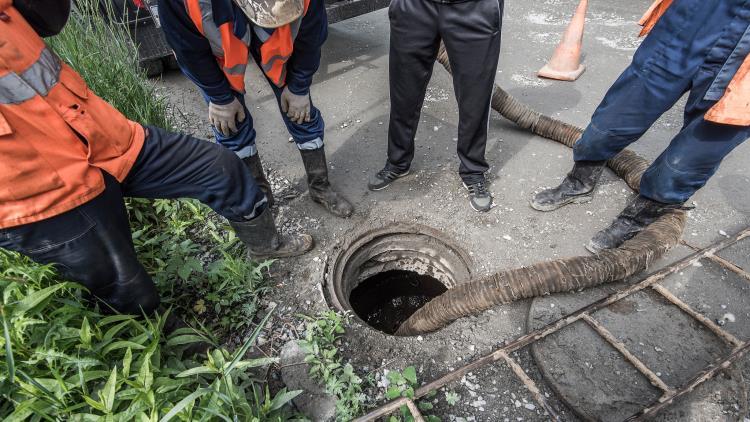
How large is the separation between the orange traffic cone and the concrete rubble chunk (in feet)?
12.6

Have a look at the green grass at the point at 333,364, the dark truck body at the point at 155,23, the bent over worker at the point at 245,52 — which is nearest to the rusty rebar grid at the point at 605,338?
the green grass at the point at 333,364

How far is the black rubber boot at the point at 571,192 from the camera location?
276 cm

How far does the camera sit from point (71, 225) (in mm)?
1442

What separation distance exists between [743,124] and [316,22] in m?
2.12

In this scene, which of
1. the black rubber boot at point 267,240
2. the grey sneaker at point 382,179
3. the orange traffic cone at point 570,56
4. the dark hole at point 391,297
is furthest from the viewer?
the orange traffic cone at point 570,56

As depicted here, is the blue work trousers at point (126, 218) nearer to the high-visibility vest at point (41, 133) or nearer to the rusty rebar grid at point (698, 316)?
the high-visibility vest at point (41, 133)

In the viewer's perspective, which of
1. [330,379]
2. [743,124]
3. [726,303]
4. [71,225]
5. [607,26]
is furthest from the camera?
[607,26]

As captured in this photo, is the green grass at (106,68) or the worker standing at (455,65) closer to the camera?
the worker standing at (455,65)

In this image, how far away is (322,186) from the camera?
2.86 m

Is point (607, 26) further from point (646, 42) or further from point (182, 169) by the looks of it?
point (182, 169)

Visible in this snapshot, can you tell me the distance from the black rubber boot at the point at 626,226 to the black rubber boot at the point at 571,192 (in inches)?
11.8

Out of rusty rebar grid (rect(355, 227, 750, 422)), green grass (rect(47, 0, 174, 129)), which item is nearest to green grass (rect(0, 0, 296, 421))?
rusty rebar grid (rect(355, 227, 750, 422))

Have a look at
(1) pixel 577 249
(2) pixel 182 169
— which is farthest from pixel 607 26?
(2) pixel 182 169

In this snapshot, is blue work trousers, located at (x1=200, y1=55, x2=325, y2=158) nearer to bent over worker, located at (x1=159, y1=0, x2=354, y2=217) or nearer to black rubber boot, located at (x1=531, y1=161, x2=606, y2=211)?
bent over worker, located at (x1=159, y1=0, x2=354, y2=217)
